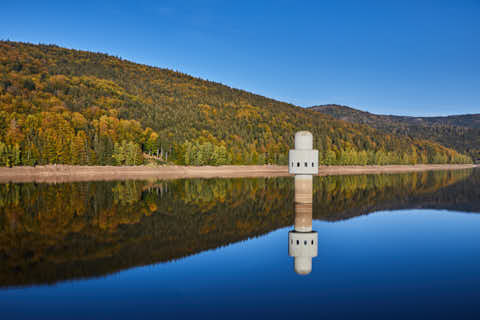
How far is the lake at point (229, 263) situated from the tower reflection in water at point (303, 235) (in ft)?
0.50

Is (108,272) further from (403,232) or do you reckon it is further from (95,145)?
(95,145)

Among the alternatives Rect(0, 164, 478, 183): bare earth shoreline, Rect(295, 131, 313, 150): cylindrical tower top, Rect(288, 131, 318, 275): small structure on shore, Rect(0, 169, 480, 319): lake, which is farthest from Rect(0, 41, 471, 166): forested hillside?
Rect(295, 131, 313, 150): cylindrical tower top

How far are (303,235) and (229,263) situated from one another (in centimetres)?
727

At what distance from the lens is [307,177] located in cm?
3306

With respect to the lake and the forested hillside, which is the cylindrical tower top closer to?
the lake

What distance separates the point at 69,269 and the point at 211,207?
21.2 m

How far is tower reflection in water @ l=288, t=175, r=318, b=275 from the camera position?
66.5 ft

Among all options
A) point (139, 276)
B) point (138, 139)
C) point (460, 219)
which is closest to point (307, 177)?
point (460, 219)

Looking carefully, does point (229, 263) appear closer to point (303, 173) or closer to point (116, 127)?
point (303, 173)

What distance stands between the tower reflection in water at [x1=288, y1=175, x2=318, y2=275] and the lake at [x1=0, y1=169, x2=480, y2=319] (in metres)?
0.15

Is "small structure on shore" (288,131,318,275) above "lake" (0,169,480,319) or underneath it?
above

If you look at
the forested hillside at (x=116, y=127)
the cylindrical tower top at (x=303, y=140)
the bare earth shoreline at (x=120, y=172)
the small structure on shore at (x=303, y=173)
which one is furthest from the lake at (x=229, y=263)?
the forested hillside at (x=116, y=127)

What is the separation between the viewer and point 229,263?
66.0 feet

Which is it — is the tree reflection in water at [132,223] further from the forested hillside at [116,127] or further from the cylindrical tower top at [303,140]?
the forested hillside at [116,127]
